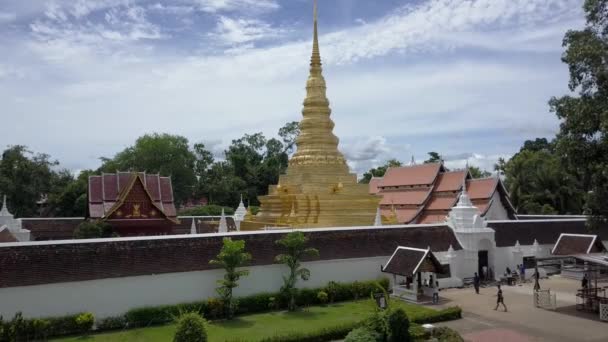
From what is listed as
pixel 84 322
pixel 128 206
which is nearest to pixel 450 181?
pixel 128 206

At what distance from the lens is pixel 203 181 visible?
2153 inches

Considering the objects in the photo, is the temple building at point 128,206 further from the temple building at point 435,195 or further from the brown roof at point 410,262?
the brown roof at point 410,262

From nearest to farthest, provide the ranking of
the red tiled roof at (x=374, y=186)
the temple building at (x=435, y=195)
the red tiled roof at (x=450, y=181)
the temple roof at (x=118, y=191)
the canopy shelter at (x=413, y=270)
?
the canopy shelter at (x=413, y=270) → the temple roof at (x=118, y=191) → the temple building at (x=435, y=195) → the red tiled roof at (x=450, y=181) → the red tiled roof at (x=374, y=186)

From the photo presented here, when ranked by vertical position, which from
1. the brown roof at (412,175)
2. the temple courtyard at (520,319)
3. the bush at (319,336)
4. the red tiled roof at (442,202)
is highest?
the brown roof at (412,175)

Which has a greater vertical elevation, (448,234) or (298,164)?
(298,164)

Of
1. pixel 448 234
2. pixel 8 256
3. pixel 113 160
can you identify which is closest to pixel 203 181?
pixel 113 160

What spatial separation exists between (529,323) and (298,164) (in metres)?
14.8

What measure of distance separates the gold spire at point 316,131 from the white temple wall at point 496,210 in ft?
28.6

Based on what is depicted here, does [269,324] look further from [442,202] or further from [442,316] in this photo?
[442,202]

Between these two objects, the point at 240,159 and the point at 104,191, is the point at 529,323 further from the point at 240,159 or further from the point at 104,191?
the point at 240,159

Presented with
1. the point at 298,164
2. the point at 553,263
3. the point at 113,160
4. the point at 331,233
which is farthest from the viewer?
the point at 113,160

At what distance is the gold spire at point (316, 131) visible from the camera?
2667 cm

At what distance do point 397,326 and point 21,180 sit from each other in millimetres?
37320

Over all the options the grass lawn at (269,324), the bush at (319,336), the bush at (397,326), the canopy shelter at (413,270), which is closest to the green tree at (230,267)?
the grass lawn at (269,324)
